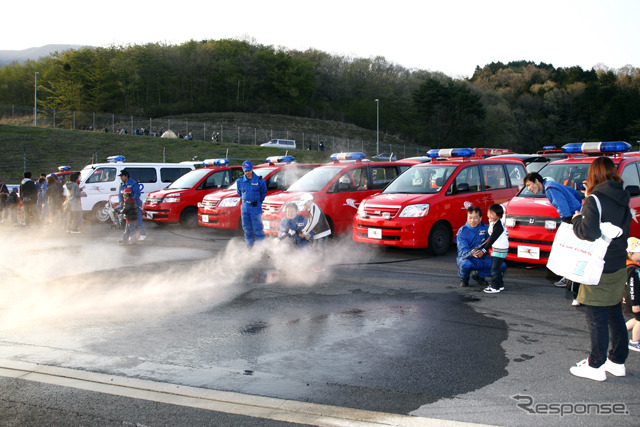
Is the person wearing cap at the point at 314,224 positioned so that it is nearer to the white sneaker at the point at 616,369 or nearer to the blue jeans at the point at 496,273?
the blue jeans at the point at 496,273

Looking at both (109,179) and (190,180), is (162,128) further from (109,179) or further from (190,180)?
(190,180)

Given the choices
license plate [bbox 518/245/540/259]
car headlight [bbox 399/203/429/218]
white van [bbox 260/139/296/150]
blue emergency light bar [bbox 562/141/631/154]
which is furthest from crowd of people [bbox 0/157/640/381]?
white van [bbox 260/139/296/150]

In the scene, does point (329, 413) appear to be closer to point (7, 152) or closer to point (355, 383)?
point (355, 383)

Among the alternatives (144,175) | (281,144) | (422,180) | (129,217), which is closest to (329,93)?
(281,144)

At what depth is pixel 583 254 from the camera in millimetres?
4270

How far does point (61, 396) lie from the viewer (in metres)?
4.21

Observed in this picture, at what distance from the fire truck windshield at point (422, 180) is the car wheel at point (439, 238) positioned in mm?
736

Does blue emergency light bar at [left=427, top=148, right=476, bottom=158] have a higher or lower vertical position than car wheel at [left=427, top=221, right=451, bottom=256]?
higher

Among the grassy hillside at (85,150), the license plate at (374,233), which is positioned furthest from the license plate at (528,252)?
the grassy hillside at (85,150)

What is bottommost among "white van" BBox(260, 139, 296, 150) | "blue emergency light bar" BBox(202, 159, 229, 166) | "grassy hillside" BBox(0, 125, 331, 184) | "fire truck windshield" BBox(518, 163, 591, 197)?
"fire truck windshield" BBox(518, 163, 591, 197)

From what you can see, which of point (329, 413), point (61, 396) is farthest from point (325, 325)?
point (61, 396)

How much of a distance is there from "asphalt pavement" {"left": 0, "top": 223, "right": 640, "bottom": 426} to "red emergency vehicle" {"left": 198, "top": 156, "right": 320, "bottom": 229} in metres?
4.21

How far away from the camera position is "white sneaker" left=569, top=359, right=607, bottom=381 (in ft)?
14.3

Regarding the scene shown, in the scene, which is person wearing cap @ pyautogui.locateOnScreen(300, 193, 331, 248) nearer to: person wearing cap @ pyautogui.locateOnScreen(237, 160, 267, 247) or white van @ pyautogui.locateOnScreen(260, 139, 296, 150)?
person wearing cap @ pyautogui.locateOnScreen(237, 160, 267, 247)
